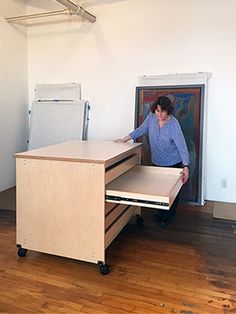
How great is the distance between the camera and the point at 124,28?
392cm

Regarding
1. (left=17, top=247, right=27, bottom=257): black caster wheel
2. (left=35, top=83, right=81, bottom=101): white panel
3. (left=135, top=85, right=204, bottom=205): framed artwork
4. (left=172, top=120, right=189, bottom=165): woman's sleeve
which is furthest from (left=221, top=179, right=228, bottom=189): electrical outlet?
(left=17, top=247, right=27, bottom=257): black caster wheel

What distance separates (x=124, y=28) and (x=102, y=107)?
41.7 inches

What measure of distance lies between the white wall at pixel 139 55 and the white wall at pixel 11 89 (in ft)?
0.61

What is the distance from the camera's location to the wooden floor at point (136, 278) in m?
1.83

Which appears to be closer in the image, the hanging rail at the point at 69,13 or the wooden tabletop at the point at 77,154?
the wooden tabletop at the point at 77,154

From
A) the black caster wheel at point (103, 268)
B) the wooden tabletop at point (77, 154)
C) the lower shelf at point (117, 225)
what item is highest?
the wooden tabletop at point (77, 154)

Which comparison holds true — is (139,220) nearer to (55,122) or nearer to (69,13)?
(55,122)

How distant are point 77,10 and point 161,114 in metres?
1.87

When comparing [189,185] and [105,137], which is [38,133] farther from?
[189,185]

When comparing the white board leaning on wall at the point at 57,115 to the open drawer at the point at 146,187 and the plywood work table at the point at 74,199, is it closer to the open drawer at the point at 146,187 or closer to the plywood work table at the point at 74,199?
the open drawer at the point at 146,187

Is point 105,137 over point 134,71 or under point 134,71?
under

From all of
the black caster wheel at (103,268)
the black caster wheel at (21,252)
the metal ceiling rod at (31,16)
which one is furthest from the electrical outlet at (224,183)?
the metal ceiling rod at (31,16)

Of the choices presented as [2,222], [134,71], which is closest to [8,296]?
[2,222]

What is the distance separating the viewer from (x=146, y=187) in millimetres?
2229
